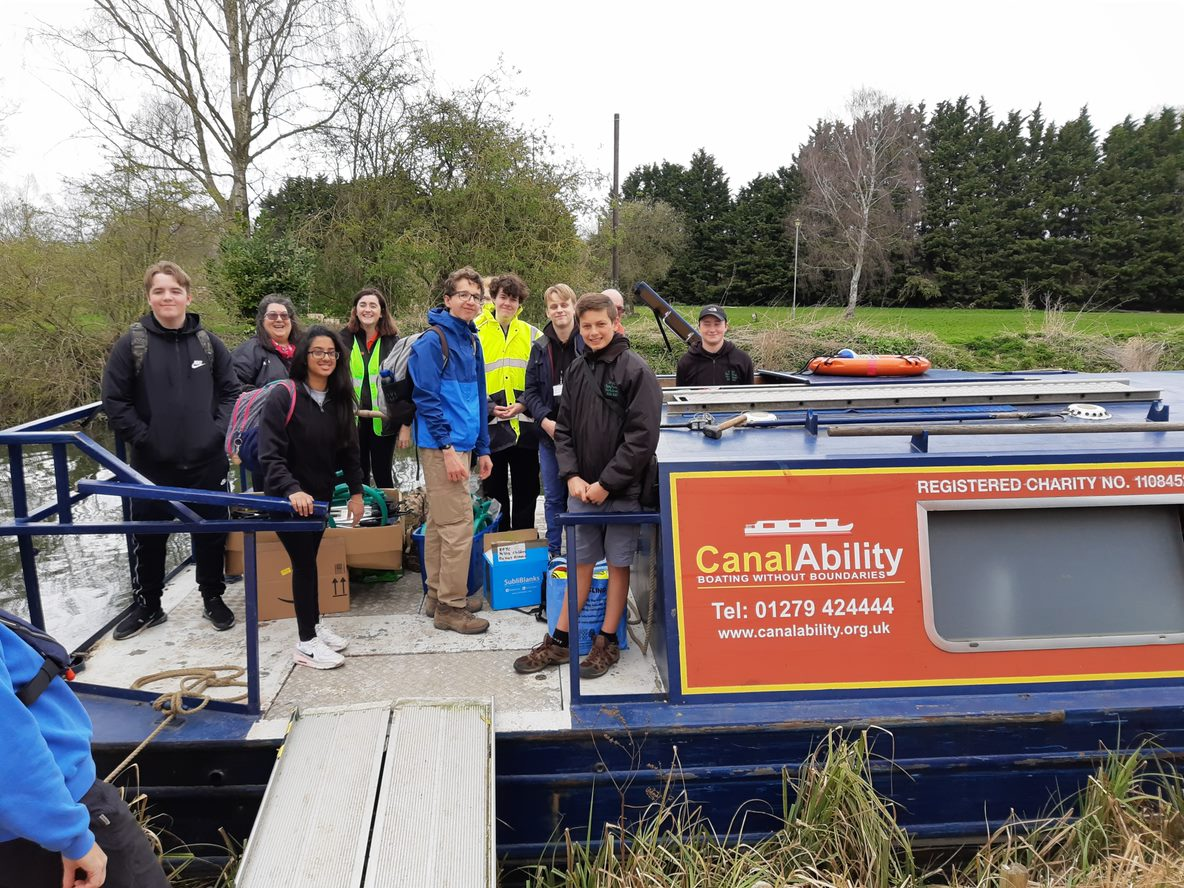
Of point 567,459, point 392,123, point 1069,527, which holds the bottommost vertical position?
point 1069,527

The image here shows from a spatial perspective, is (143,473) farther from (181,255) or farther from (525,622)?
(181,255)

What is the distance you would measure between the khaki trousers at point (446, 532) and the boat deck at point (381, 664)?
0.19 m

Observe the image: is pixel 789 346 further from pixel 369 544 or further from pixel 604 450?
pixel 604 450

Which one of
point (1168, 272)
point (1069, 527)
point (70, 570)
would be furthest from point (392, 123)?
point (1168, 272)

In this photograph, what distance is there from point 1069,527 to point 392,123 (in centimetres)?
1802

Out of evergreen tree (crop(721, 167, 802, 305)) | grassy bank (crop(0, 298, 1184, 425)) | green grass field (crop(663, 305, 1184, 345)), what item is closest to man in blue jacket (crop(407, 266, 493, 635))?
grassy bank (crop(0, 298, 1184, 425))

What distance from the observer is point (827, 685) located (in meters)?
2.72

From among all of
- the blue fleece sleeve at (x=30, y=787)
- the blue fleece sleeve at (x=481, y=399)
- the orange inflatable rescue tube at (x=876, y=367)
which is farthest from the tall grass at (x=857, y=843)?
the orange inflatable rescue tube at (x=876, y=367)

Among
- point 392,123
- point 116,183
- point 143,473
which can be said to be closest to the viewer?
point 143,473

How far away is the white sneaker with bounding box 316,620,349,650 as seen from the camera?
330 cm

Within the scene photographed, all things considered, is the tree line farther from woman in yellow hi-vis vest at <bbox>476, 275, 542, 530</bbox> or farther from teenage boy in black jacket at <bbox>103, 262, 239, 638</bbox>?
teenage boy in black jacket at <bbox>103, 262, 239, 638</bbox>

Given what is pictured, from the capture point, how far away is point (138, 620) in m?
3.57

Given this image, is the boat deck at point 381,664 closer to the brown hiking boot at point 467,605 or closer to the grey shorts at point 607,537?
the brown hiking boot at point 467,605

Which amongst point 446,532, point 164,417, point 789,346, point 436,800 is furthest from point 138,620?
point 789,346
